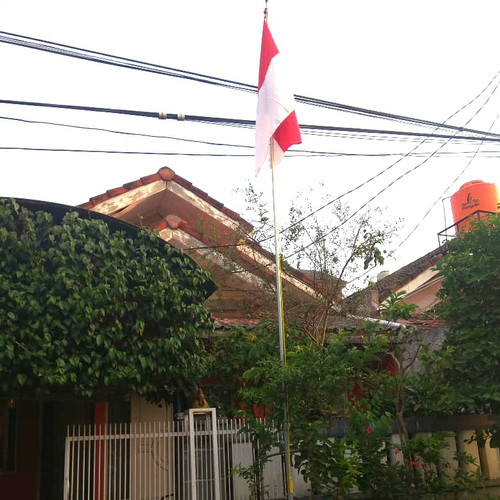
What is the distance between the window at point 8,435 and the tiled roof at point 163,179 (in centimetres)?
402

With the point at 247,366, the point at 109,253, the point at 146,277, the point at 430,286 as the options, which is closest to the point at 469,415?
the point at 247,366

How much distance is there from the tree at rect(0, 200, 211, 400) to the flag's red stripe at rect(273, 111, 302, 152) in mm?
1921

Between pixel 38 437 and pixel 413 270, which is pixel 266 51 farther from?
pixel 413 270

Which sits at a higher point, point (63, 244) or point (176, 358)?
point (63, 244)

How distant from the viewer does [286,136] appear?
280 inches

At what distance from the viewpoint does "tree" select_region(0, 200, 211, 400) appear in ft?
20.8

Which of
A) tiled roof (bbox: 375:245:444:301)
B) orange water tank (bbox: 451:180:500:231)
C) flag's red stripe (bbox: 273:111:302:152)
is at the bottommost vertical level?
flag's red stripe (bbox: 273:111:302:152)

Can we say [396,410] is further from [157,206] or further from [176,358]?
[157,206]

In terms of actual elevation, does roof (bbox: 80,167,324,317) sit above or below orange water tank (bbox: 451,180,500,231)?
below

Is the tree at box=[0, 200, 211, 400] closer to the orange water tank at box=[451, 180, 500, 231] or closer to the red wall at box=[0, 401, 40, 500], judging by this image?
the red wall at box=[0, 401, 40, 500]

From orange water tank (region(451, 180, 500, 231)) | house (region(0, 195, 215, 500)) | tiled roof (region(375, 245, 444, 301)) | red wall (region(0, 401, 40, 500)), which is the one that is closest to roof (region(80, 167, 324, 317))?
house (region(0, 195, 215, 500))

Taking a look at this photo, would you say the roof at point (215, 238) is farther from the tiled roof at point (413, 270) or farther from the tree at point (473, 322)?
the tiled roof at point (413, 270)

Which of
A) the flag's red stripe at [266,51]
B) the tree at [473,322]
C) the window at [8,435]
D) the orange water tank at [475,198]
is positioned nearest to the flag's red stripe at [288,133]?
the flag's red stripe at [266,51]

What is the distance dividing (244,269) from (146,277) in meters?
4.11
